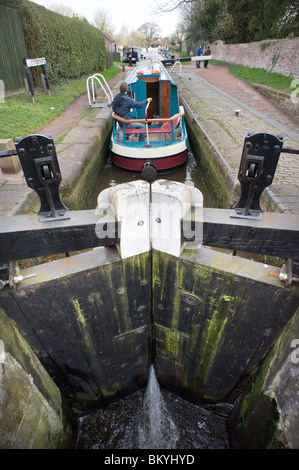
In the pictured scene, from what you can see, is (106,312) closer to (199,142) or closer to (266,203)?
(266,203)

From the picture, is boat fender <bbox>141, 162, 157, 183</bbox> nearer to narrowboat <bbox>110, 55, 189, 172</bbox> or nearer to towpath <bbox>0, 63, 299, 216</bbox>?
narrowboat <bbox>110, 55, 189, 172</bbox>

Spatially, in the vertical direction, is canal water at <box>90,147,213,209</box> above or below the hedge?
below

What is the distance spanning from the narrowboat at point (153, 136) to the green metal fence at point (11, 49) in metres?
5.23

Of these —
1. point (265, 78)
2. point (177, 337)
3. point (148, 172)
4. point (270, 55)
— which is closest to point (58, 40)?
point (265, 78)

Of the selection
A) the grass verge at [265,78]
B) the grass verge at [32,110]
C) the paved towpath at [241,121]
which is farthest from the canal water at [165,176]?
the grass verge at [265,78]

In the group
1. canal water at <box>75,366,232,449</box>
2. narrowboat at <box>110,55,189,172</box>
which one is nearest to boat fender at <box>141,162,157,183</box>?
narrowboat at <box>110,55,189,172</box>

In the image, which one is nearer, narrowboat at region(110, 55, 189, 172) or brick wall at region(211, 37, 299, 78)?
narrowboat at region(110, 55, 189, 172)

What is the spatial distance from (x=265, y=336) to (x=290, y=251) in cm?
95

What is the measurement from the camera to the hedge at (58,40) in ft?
38.3

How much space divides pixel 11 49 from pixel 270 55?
526 inches

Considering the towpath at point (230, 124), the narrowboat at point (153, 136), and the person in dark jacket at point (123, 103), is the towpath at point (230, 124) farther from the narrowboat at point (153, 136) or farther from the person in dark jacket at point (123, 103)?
the person in dark jacket at point (123, 103)

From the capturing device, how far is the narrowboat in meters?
7.59

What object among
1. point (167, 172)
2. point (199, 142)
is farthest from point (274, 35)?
point (167, 172)

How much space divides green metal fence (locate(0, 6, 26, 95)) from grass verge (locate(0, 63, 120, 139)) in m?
0.51
